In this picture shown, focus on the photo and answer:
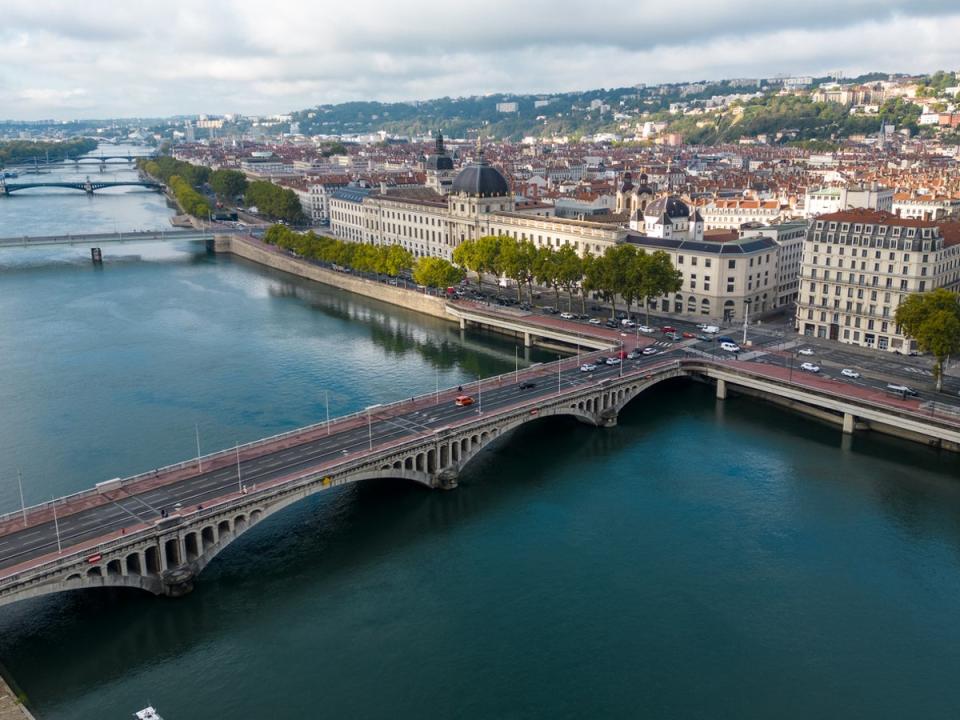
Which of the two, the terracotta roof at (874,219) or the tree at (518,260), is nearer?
the terracotta roof at (874,219)

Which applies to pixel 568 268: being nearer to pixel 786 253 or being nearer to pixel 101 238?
pixel 786 253

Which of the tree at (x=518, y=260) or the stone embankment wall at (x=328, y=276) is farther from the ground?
the tree at (x=518, y=260)

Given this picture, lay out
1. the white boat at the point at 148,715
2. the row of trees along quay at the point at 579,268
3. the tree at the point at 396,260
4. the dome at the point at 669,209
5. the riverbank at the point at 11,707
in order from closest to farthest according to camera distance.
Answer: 1. the riverbank at the point at 11,707
2. the white boat at the point at 148,715
3. the row of trees along quay at the point at 579,268
4. the dome at the point at 669,209
5. the tree at the point at 396,260

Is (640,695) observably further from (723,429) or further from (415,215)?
(415,215)

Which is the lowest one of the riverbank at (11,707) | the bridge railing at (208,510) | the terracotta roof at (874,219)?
the riverbank at (11,707)

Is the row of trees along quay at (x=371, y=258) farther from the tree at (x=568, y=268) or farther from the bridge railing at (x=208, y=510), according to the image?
the bridge railing at (x=208, y=510)

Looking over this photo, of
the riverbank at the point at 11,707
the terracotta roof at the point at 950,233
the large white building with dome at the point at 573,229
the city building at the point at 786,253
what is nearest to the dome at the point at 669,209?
the large white building with dome at the point at 573,229

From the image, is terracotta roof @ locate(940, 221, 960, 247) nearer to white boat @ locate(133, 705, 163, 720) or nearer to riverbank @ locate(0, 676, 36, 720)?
white boat @ locate(133, 705, 163, 720)
